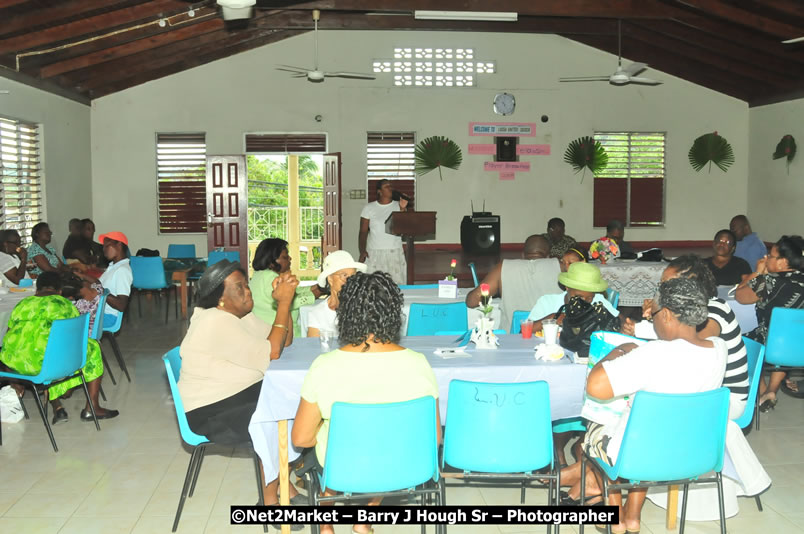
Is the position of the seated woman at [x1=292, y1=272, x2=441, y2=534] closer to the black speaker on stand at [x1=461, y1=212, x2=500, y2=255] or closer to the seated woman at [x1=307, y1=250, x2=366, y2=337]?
the seated woman at [x1=307, y1=250, x2=366, y2=337]

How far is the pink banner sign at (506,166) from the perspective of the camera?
12.8m

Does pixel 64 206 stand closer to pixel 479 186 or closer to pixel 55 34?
pixel 55 34

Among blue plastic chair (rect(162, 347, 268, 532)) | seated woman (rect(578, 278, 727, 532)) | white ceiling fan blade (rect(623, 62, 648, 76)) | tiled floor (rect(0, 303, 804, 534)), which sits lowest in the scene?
tiled floor (rect(0, 303, 804, 534))

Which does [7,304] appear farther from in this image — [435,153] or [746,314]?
[435,153]

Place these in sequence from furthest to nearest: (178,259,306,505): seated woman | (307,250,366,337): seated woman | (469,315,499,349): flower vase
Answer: (307,250,366,337): seated woman, (469,315,499,349): flower vase, (178,259,306,505): seated woman

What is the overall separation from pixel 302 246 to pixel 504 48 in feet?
17.1

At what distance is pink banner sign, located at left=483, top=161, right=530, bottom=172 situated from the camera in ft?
41.9

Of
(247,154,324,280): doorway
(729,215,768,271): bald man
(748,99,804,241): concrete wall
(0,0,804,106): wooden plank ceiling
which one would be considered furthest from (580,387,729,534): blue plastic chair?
(247,154,324,280): doorway

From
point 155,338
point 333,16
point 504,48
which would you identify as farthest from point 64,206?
point 504,48

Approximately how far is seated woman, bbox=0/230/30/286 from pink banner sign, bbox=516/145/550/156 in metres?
8.15

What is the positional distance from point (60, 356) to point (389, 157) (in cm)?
881

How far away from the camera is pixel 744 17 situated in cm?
921

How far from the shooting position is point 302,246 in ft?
46.7

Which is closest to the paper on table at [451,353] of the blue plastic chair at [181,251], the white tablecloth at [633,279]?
the white tablecloth at [633,279]
